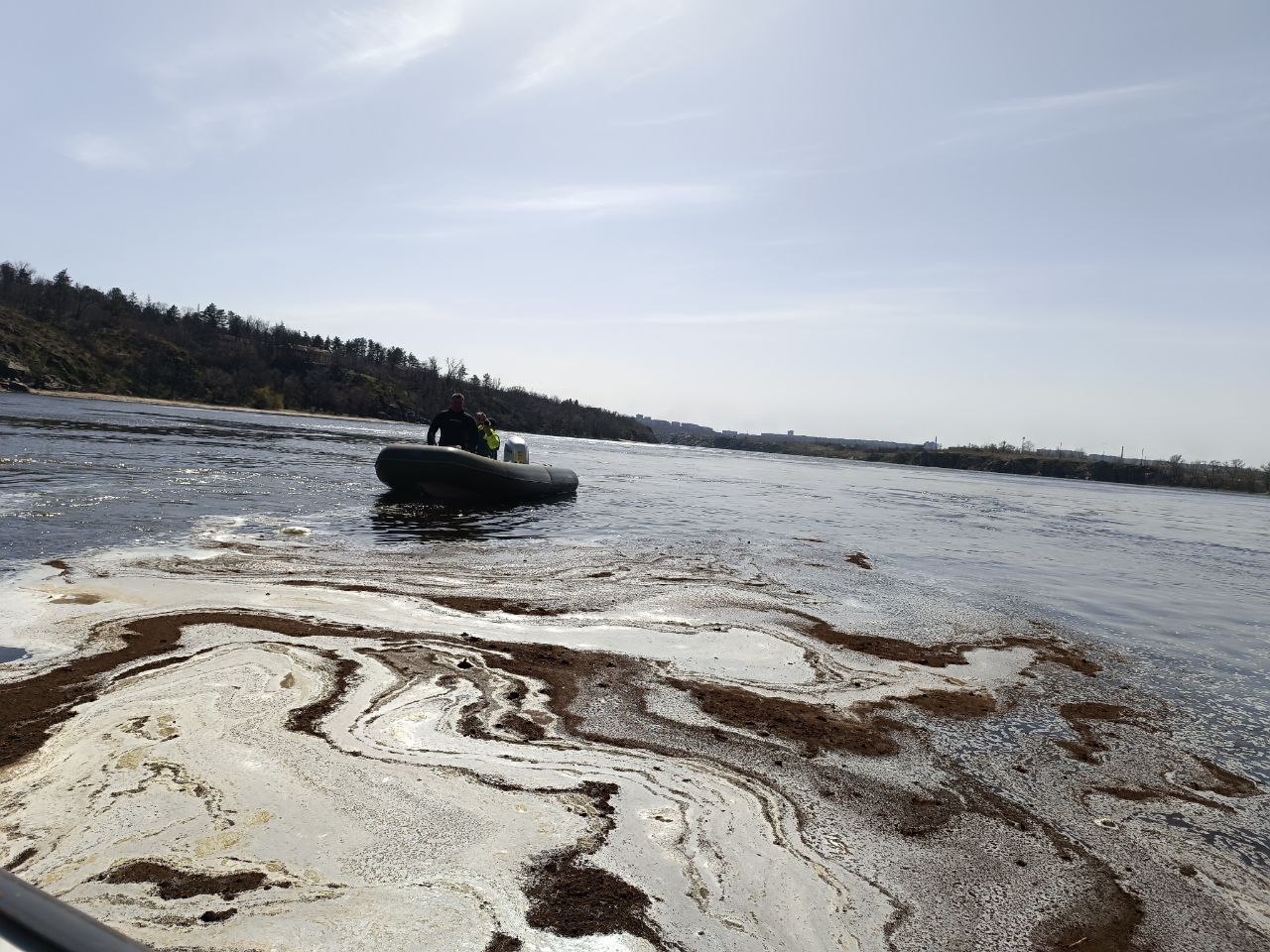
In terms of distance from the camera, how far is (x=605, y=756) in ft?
12.2

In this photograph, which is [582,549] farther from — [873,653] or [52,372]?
[52,372]

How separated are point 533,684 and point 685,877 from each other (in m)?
2.12

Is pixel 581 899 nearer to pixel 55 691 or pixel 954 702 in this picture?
pixel 55 691

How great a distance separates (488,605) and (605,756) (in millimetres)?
3309

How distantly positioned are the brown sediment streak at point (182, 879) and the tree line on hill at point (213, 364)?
7620 cm

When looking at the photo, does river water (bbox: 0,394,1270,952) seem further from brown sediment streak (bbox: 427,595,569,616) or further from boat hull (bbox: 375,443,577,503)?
boat hull (bbox: 375,443,577,503)

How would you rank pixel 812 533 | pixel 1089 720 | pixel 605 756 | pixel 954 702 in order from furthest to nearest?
pixel 812 533 < pixel 954 702 < pixel 1089 720 < pixel 605 756

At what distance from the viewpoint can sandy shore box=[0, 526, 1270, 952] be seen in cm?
247

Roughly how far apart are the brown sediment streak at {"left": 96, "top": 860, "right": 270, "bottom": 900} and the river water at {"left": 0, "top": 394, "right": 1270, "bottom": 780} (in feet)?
10.2

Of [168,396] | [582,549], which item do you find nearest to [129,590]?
[582,549]

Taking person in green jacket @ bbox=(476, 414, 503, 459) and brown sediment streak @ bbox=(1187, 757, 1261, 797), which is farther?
person in green jacket @ bbox=(476, 414, 503, 459)

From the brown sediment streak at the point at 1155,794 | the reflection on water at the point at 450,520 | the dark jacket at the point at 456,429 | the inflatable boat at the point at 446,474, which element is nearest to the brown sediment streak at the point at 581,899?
the brown sediment streak at the point at 1155,794

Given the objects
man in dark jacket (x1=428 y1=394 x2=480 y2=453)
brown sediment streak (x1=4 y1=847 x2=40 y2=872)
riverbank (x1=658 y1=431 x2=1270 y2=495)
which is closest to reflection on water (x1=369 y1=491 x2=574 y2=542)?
man in dark jacket (x1=428 y1=394 x2=480 y2=453)

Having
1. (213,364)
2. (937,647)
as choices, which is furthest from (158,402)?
(937,647)
